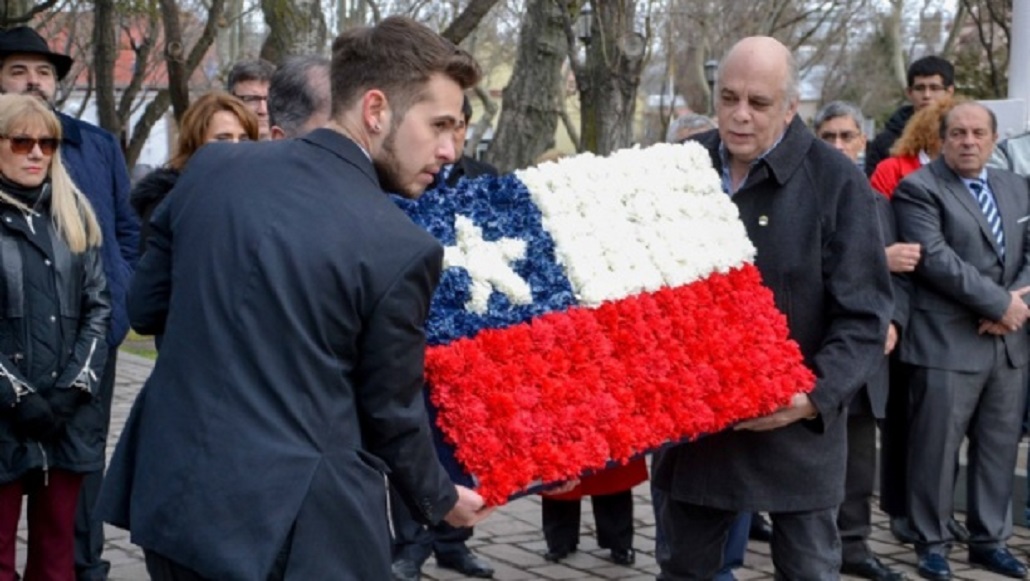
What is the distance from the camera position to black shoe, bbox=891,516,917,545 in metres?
7.62

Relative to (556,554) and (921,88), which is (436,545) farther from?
(921,88)

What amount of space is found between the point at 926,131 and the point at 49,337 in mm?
4644

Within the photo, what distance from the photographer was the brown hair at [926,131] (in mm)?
7777

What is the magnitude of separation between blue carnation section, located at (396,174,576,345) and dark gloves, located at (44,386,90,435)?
6.95ft

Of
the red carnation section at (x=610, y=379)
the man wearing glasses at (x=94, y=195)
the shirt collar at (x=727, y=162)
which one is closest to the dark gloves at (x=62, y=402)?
the man wearing glasses at (x=94, y=195)

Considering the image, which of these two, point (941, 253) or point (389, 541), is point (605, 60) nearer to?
point (941, 253)

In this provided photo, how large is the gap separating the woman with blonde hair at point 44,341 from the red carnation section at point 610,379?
2.35m

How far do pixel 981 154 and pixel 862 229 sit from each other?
9.28 ft

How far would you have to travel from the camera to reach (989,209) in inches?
289

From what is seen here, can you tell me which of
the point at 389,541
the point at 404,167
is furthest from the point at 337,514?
the point at 404,167

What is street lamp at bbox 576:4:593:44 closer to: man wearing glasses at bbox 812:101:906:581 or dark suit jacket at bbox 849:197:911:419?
dark suit jacket at bbox 849:197:911:419

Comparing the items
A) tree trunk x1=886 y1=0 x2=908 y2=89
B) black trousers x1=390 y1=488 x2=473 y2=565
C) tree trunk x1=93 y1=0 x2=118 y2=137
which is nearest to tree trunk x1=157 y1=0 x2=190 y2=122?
tree trunk x1=93 y1=0 x2=118 y2=137

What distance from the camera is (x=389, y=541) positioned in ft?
11.1

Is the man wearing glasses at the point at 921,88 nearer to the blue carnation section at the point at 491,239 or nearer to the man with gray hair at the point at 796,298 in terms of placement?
the man with gray hair at the point at 796,298
